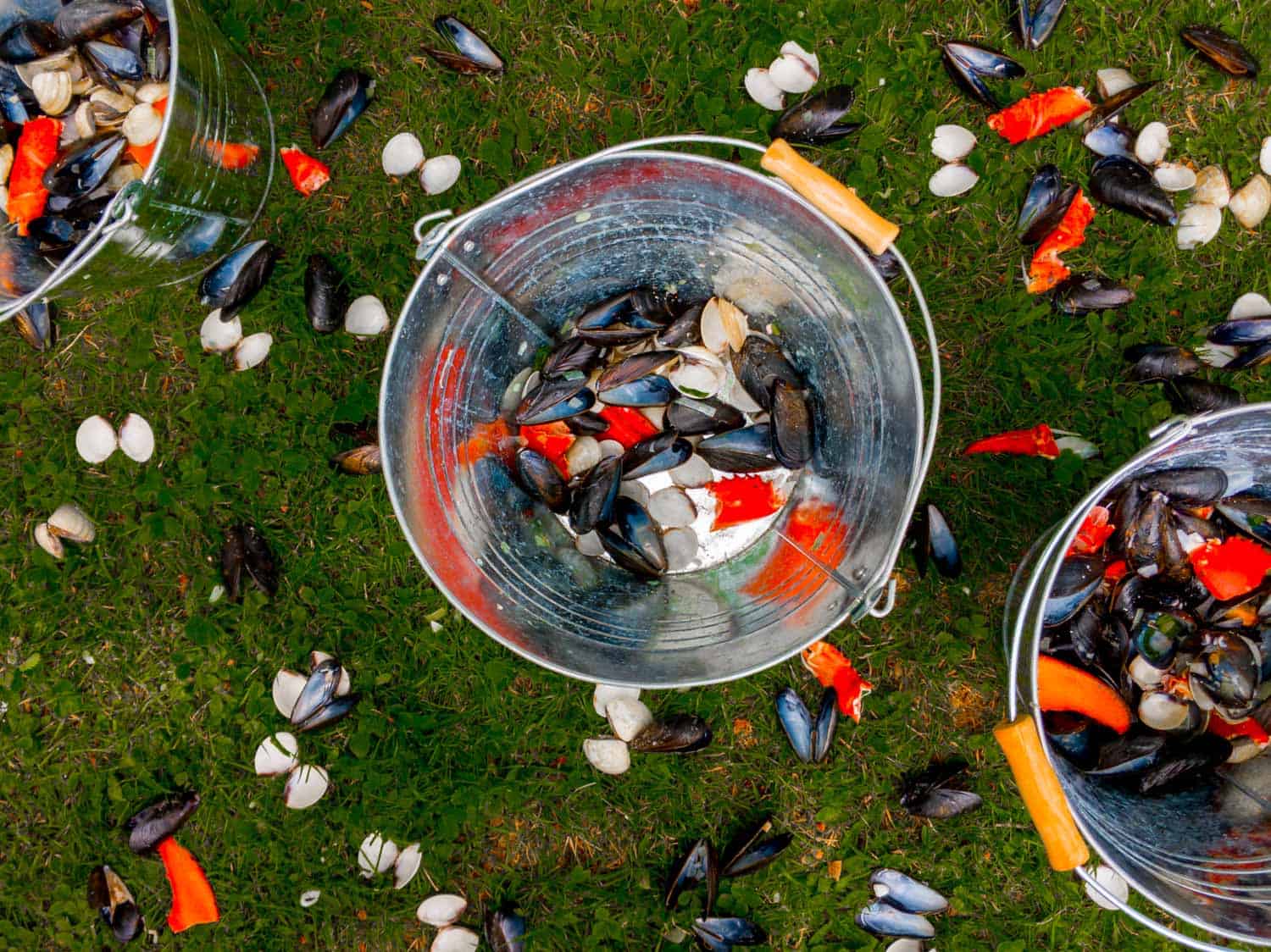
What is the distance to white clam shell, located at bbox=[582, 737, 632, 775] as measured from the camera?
2.11 m

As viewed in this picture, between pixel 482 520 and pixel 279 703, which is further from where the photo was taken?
pixel 279 703

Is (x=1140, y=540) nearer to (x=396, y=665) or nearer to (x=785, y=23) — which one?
(x=785, y=23)

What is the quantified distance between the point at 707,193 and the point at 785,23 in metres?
0.68

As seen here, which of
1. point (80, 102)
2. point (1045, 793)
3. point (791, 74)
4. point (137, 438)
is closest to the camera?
point (1045, 793)

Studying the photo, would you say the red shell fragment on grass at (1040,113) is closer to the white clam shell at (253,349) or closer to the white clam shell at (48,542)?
the white clam shell at (253,349)

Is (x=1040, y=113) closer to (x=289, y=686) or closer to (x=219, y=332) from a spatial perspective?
(x=219, y=332)

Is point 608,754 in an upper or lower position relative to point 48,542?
lower

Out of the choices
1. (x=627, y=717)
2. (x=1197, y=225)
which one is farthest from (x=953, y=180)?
(x=627, y=717)

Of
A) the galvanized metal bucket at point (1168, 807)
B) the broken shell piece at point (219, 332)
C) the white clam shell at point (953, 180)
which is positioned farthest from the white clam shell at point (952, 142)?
the broken shell piece at point (219, 332)

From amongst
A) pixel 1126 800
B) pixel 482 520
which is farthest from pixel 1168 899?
pixel 482 520

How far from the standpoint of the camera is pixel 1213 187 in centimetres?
207

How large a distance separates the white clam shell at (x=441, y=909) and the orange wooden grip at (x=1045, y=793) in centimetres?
132

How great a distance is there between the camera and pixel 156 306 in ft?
7.19

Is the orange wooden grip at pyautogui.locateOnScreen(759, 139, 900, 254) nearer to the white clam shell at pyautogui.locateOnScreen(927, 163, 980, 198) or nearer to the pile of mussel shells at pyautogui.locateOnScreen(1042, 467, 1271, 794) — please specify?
the white clam shell at pyautogui.locateOnScreen(927, 163, 980, 198)
